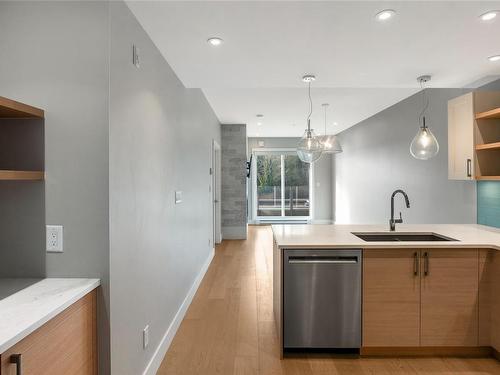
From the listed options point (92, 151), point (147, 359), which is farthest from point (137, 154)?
point (147, 359)

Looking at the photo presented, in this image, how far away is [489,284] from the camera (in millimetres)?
2516

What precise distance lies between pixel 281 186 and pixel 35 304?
352 inches

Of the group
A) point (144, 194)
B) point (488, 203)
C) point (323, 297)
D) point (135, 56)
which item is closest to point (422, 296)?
point (323, 297)

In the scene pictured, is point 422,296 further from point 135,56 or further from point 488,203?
point 135,56

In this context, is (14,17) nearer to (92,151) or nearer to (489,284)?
(92,151)

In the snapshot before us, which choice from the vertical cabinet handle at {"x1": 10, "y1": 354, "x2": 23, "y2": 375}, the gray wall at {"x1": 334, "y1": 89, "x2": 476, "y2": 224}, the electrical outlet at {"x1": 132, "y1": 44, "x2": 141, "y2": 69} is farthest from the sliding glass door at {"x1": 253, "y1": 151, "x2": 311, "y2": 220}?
the vertical cabinet handle at {"x1": 10, "y1": 354, "x2": 23, "y2": 375}

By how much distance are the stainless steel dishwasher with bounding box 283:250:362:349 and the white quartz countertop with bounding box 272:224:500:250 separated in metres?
0.06

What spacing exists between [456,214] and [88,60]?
4292 millimetres

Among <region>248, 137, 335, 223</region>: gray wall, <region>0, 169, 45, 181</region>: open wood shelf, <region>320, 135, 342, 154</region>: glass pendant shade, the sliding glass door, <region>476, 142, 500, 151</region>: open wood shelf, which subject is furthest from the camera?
the sliding glass door

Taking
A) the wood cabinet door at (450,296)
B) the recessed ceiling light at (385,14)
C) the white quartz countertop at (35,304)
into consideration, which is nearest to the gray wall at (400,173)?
the wood cabinet door at (450,296)

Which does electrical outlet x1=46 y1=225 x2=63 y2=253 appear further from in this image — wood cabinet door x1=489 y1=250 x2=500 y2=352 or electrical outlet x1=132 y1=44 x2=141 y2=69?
wood cabinet door x1=489 y1=250 x2=500 y2=352

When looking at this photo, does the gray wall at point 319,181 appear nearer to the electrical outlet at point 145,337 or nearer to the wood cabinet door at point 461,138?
the wood cabinet door at point 461,138

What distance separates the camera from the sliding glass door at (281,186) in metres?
9.96

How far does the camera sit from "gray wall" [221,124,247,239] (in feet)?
24.5
